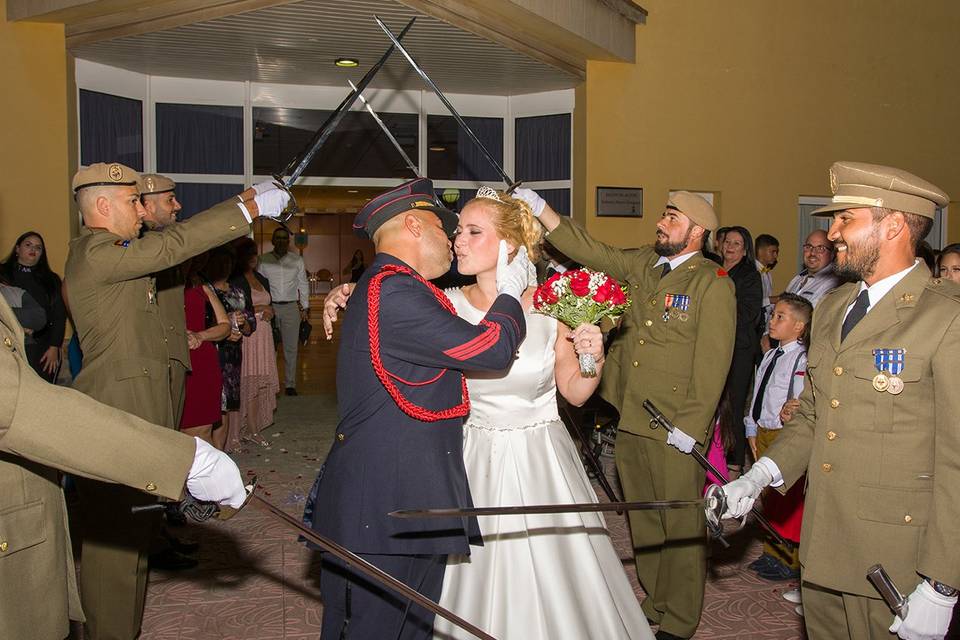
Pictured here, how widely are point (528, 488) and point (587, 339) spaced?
1.92ft

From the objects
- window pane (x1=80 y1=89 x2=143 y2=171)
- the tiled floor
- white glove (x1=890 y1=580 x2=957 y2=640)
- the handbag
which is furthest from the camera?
the handbag

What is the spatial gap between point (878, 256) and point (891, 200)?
0.16m

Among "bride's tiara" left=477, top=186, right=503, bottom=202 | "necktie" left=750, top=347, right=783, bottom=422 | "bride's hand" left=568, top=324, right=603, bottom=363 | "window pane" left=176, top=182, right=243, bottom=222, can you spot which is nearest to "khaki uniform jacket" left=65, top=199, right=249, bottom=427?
"bride's tiara" left=477, top=186, right=503, bottom=202

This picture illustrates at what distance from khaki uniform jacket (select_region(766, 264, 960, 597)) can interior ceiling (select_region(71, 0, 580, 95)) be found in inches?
244

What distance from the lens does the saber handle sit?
217 centimetres

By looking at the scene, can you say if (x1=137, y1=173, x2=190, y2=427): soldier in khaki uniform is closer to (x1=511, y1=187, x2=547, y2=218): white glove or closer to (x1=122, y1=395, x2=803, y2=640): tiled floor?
(x1=122, y1=395, x2=803, y2=640): tiled floor

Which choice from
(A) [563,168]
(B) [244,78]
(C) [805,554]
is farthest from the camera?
(A) [563,168]

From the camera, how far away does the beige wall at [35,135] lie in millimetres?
8305

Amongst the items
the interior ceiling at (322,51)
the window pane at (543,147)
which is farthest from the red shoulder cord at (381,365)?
the window pane at (543,147)

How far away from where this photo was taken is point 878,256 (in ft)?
7.91

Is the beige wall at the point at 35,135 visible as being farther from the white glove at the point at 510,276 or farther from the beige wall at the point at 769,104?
the white glove at the point at 510,276

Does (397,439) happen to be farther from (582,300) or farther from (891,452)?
(891,452)

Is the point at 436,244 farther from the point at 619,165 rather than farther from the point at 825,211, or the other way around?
the point at 619,165

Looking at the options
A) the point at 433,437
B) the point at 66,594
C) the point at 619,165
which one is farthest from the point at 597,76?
the point at 66,594
